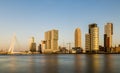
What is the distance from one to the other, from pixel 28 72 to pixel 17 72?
134 inches

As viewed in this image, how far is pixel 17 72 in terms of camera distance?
6625 cm

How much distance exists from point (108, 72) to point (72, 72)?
9483mm

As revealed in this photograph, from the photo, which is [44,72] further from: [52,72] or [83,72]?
[83,72]

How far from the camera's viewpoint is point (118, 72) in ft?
208

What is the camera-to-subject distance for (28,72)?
65000mm

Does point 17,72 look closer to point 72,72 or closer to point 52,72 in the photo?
Answer: point 52,72

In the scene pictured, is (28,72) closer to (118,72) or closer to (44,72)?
(44,72)

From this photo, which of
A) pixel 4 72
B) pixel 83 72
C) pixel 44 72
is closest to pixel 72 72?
pixel 83 72

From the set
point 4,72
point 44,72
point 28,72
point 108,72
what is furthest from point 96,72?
point 4,72

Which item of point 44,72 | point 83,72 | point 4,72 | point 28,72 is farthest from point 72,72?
point 4,72

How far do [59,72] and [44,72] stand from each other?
3.98 m

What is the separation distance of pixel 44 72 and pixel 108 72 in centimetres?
1690

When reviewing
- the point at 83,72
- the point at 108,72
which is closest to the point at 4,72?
the point at 83,72

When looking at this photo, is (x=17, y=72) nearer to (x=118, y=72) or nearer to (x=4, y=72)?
(x=4, y=72)
